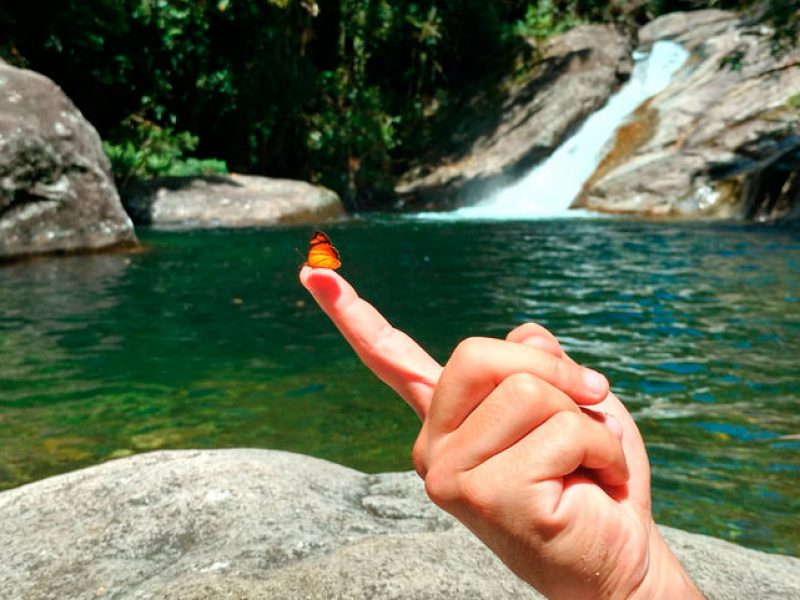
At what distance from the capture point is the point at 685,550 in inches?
103

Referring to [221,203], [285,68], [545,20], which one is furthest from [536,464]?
[545,20]

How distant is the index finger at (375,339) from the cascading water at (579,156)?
63.5ft

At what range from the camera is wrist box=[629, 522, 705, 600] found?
1.48 metres

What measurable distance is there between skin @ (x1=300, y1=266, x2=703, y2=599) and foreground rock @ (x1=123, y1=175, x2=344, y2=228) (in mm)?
17222

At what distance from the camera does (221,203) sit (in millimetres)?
19031

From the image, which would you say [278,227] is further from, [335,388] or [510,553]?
[510,553]

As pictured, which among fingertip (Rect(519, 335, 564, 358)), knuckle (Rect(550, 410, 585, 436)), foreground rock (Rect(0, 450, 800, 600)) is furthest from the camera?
foreground rock (Rect(0, 450, 800, 600))

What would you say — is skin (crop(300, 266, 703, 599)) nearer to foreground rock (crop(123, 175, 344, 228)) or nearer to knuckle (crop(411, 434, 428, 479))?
knuckle (crop(411, 434, 428, 479))

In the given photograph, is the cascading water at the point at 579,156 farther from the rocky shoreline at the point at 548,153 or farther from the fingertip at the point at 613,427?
the fingertip at the point at 613,427

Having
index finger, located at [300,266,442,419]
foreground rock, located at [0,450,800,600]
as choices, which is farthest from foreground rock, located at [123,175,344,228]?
index finger, located at [300,266,442,419]

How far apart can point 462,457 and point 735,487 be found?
3377mm

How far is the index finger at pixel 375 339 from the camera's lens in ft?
4.80

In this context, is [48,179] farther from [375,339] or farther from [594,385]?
[594,385]

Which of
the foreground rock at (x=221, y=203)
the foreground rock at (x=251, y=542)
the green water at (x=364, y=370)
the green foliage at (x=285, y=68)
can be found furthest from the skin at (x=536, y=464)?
the foreground rock at (x=221, y=203)
